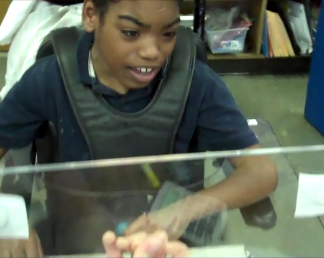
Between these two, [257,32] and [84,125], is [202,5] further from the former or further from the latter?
[84,125]

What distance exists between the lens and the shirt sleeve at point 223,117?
1006 millimetres

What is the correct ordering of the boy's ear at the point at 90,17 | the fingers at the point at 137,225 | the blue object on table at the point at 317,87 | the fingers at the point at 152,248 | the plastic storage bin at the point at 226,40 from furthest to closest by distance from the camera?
the plastic storage bin at the point at 226,40, the blue object on table at the point at 317,87, the boy's ear at the point at 90,17, the fingers at the point at 137,225, the fingers at the point at 152,248

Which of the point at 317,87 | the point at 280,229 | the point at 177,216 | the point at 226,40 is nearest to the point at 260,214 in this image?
the point at 280,229

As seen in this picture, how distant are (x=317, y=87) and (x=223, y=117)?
1.45 meters

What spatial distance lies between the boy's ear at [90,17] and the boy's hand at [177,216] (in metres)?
0.36

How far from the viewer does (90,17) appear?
0.97 metres

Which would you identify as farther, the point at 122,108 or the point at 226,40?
the point at 226,40

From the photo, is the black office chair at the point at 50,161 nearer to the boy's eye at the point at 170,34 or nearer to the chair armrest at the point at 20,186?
the chair armrest at the point at 20,186

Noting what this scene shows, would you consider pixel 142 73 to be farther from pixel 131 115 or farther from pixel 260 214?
pixel 260 214

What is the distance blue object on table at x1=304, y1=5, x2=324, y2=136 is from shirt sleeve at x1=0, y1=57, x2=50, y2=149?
5.18ft

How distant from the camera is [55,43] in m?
1.03

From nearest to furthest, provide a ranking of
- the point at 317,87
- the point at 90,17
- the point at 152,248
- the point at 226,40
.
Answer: the point at 152,248 < the point at 90,17 < the point at 317,87 < the point at 226,40

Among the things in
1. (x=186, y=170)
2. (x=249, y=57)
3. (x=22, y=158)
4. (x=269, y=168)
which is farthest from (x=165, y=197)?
(x=249, y=57)

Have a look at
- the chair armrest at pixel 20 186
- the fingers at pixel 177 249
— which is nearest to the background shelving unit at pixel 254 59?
the chair armrest at pixel 20 186
